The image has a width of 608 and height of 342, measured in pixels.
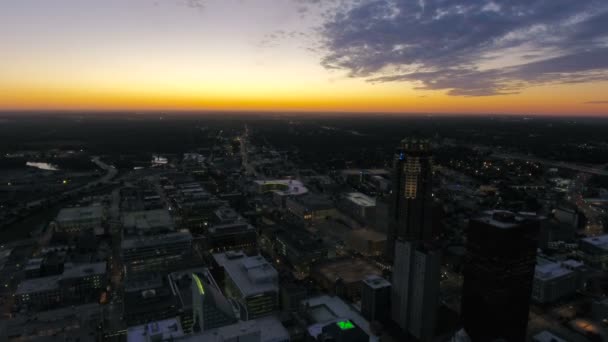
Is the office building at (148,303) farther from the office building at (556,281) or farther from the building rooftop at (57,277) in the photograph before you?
the office building at (556,281)

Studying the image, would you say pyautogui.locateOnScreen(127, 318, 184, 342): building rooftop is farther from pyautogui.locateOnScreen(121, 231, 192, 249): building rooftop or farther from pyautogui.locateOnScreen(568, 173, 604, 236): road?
pyautogui.locateOnScreen(568, 173, 604, 236): road

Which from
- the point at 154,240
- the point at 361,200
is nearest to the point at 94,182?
the point at 154,240

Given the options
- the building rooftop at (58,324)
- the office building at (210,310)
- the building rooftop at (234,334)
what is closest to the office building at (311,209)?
the office building at (210,310)

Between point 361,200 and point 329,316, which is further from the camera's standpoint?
point 361,200

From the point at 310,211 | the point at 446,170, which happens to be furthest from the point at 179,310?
the point at 446,170

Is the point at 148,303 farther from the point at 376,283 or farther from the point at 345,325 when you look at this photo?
the point at 376,283

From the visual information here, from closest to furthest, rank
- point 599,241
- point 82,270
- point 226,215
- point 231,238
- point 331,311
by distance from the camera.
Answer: point 331,311, point 82,270, point 599,241, point 231,238, point 226,215
